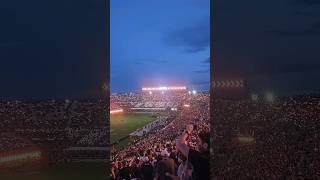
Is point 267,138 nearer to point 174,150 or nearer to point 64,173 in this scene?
point 174,150

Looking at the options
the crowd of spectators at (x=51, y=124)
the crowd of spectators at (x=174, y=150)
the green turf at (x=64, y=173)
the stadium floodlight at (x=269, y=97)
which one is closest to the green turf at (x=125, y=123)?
the crowd of spectators at (x=174, y=150)

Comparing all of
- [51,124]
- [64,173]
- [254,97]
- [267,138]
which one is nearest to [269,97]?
[254,97]

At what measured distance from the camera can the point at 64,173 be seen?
7.50m

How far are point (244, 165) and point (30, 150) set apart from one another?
3.97m

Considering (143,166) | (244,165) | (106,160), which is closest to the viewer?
(143,166)

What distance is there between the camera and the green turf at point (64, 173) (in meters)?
7.04

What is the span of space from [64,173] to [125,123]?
222cm

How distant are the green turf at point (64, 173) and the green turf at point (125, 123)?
1250 millimetres

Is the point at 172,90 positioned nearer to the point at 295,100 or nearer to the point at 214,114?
the point at 214,114

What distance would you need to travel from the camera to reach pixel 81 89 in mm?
6840

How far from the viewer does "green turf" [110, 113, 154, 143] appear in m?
5.76

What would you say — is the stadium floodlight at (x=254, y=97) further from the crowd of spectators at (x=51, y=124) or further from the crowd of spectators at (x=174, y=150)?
the crowd of spectators at (x=51, y=124)

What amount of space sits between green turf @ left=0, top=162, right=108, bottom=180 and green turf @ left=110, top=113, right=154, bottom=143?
1250 mm

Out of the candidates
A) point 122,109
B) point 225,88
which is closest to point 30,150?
point 122,109
